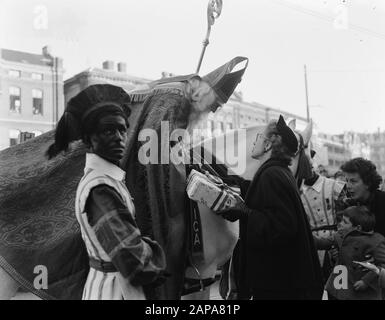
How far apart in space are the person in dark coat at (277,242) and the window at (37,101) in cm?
2102

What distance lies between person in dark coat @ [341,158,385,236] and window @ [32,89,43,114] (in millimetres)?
20778

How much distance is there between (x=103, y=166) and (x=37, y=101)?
72.5 ft

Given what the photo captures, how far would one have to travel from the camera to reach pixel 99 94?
79.5 inches

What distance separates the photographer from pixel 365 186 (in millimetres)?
3176

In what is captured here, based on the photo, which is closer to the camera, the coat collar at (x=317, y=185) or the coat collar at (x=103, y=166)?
the coat collar at (x=103, y=166)

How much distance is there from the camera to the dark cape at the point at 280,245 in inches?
102

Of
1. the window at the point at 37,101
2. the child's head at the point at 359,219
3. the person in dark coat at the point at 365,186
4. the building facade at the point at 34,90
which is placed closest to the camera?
the child's head at the point at 359,219

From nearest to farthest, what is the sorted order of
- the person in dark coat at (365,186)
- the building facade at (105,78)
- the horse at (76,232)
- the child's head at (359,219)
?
the horse at (76,232)
the child's head at (359,219)
the person in dark coat at (365,186)
the building facade at (105,78)

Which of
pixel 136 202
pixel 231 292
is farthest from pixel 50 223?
pixel 231 292

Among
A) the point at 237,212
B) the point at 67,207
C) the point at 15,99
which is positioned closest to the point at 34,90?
the point at 15,99

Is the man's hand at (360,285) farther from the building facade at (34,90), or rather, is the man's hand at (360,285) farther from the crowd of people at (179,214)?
the building facade at (34,90)

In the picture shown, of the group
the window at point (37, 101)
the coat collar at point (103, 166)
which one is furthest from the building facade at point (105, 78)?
the coat collar at point (103, 166)

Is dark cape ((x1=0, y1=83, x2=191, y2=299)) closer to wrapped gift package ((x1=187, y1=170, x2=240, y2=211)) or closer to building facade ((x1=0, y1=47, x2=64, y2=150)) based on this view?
wrapped gift package ((x1=187, y1=170, x2=240, y2=211))

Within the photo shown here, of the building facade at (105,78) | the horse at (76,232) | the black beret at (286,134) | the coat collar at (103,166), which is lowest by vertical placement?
the horse at (76,232)
